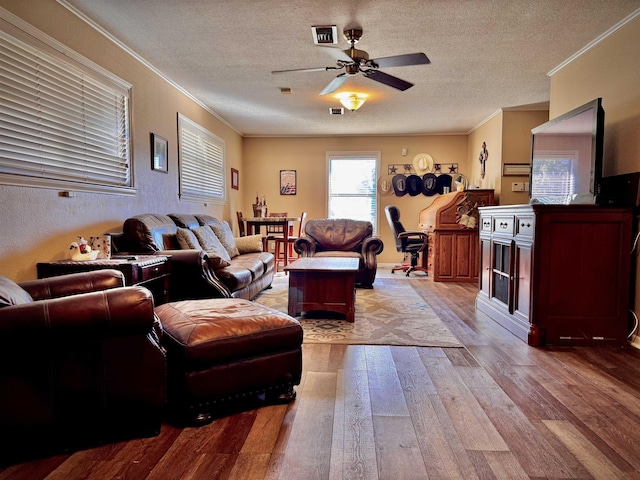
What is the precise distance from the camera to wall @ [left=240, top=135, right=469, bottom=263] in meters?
7.59

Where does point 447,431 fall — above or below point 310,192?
below

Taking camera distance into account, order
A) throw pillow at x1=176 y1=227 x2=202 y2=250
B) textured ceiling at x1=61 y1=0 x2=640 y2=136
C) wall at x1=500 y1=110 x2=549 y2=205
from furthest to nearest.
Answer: wall at x1=500 y1=110 x2=549 y2=205 < throw pillow at x1=176 y1=227 x2=202 y2=250 < textured ceiling at x1=61 y1=0 x2=640 y2=136

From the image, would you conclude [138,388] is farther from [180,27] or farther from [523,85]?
[523,85]

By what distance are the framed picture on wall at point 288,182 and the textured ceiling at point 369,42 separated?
7.71 feet

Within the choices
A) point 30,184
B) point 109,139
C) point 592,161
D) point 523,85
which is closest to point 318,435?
point 30,184

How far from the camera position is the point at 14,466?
1.47 m

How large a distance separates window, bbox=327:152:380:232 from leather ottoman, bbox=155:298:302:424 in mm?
A: 5884

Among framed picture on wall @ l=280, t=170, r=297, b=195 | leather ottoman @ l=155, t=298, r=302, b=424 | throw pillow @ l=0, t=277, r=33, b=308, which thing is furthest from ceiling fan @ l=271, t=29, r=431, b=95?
framed picture on wall @ l=280, t=170, r=297, b=195

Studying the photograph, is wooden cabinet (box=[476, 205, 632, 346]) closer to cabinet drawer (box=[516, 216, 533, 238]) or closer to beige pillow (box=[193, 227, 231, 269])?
cabinet drawer (box=[516, 216, 533, 238])

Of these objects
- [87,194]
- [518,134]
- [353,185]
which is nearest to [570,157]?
[518,134]

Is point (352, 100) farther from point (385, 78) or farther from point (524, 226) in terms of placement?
point (524, 226)

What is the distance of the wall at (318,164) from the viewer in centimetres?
759

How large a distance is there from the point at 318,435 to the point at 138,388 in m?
0.78

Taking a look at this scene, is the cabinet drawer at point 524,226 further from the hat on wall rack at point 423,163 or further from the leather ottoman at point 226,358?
the hat on wall rack at point 423,163
